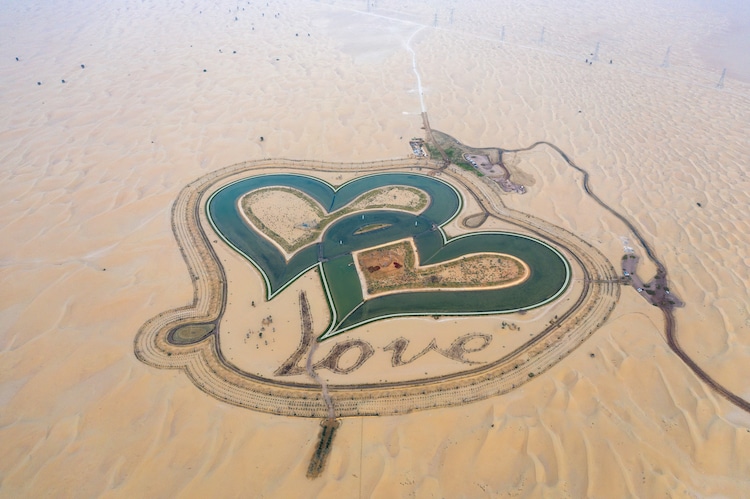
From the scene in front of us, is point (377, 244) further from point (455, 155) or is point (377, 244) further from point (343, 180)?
point (455, 155)

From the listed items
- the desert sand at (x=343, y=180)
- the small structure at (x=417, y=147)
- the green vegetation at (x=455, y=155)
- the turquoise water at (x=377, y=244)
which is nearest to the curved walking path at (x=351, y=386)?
the desert sand at (x=343, y=180)

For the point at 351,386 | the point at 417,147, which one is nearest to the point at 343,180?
the point at 417,147

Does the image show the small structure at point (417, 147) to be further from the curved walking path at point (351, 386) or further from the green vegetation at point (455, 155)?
the curved walking path at point (351, 386)

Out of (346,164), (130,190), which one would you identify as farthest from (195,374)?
(346,164)

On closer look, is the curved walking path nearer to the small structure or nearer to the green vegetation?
Result: the green vegetation

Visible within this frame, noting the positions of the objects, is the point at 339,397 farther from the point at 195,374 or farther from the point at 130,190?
the point at 130,190

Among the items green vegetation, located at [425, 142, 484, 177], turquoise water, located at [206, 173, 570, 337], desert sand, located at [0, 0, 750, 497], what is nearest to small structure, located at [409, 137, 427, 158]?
green vegetation, located at [425, 142, 484, 177]
